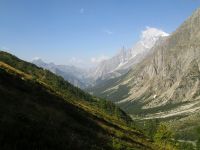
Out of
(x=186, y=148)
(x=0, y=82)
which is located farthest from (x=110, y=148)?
(x=186, y=148)

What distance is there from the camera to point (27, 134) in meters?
17.3

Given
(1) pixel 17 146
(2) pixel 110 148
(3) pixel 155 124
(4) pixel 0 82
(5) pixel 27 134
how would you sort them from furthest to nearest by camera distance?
(3) pixel 155 124 < (4) pixel 0 82 < (2) pixel 110 148 < (5) pixel 27 134 < (1) pixel 17 146

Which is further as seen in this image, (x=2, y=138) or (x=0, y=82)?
(x=0, y=82)

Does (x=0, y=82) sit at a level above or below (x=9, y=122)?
above

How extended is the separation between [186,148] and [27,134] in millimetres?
120497

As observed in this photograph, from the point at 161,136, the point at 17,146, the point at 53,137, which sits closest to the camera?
the point at 17,146

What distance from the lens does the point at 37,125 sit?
20.7m

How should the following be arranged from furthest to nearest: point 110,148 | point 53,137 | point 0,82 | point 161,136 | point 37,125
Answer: point 161,136, point 0,82, point 110,148, point 37,125, point 53,137

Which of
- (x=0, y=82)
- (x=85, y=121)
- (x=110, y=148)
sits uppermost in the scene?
(x=0, y=82)

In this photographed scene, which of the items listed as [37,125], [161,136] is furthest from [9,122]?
[161,136]

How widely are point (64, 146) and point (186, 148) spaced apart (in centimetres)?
11916

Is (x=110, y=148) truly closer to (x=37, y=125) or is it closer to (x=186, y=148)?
(x=37, y=125)

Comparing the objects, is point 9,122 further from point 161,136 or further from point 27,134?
point 161,136

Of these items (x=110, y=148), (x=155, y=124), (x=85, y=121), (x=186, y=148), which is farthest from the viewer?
(x=155, y=124)
